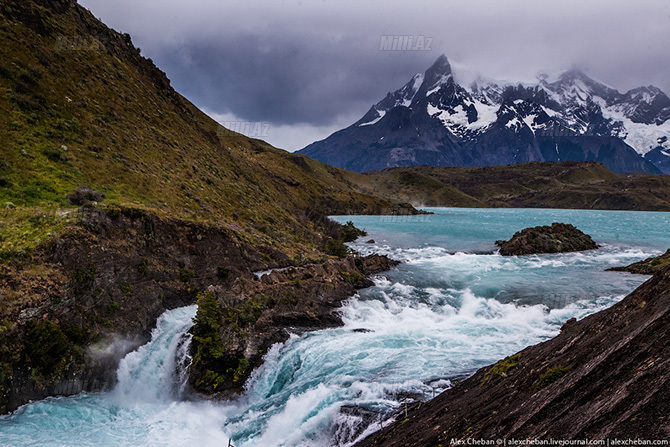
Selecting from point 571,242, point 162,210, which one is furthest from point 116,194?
point 571,242

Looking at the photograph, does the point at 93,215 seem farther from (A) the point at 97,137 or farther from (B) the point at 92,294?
(A) the point at 97,137

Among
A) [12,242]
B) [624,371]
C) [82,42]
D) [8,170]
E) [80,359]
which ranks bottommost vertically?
[80,359]

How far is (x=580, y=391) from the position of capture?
627 centimetres

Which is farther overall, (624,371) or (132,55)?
(132,55)

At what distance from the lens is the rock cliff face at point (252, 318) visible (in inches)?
611

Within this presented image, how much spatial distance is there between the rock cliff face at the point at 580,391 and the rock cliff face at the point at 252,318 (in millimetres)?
8223

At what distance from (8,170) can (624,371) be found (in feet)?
103

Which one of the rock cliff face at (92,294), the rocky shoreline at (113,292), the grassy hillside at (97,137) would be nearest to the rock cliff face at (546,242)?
the grassy hillside at (97,137)

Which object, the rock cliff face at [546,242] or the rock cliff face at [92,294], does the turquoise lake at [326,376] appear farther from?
the rock cliff face at [546,242]

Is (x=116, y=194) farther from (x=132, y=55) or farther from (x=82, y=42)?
(x=132, y=55)

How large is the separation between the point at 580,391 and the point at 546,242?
164ft

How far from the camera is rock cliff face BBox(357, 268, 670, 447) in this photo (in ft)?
17.2

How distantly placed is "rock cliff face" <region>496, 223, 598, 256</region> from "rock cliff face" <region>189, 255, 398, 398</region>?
31297mm

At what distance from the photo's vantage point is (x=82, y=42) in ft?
139
